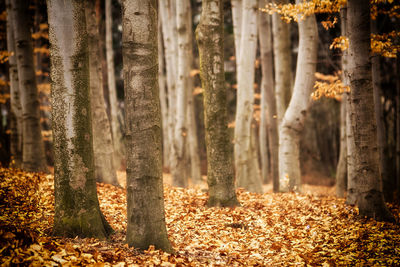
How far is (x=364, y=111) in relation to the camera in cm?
559

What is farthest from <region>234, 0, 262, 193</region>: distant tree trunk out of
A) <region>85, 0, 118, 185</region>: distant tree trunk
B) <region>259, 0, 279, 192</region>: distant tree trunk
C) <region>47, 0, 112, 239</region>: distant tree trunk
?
<region>47, 0, 112, 239</region>: distant tree trunk

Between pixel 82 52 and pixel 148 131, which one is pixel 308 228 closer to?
pixel 148 131

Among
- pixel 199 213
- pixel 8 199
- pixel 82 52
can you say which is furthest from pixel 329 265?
pixel 8 199

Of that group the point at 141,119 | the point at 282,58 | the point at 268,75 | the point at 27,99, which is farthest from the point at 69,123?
the point at 268,75

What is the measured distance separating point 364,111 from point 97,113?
5.75 m

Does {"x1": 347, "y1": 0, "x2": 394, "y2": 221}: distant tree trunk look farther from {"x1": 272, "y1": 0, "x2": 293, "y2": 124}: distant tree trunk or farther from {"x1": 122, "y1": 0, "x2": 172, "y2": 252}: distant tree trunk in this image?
{"x1": 272, "y1": 0, "x2": 293, "y2": 124}: distant tree trunk

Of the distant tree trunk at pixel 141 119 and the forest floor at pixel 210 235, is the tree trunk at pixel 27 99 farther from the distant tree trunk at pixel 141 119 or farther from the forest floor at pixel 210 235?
the distant tree trunk at pixel 141 119

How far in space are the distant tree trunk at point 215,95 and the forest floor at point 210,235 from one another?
0.67 m

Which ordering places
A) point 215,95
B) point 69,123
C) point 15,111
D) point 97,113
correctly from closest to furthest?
1. point 69,123
2. point 215,95
3. point 97,113
4. point 15,111

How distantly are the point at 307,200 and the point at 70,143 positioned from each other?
555cm

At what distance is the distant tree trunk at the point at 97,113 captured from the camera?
7.13 m

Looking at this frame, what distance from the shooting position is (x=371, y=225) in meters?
5.36

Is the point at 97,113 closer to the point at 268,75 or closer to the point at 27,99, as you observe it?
the point at 27,99

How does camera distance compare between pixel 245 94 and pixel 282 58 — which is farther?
pixel 282 58
